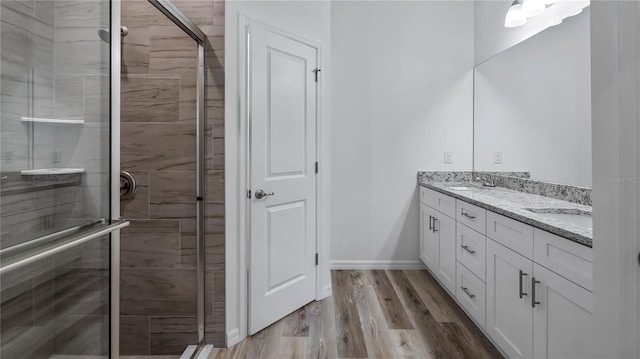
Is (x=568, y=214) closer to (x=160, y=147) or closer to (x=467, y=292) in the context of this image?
(x=467, y=292)

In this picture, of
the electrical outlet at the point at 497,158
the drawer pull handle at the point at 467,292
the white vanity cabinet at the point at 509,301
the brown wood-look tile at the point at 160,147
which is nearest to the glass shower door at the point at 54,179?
the brown wood-look tile at the point at 160,147

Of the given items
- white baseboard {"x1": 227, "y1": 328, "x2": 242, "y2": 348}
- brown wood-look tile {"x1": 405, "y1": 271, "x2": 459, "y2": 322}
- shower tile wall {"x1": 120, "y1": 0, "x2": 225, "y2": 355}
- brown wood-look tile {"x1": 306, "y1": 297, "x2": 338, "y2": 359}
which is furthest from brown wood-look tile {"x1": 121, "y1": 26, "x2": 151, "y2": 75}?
brown wood-look tile {"x1": 405, "y1": 271, "x2": 459, "y2": 322}

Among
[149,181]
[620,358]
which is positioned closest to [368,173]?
[149,181]

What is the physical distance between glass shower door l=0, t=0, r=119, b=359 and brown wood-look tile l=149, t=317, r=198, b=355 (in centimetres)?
92

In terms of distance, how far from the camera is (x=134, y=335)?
7.00 feet

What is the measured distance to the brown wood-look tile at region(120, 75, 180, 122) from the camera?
202 centimetres

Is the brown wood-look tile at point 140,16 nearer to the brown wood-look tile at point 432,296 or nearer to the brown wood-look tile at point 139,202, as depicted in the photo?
the brown wood-look tile at point 139,202

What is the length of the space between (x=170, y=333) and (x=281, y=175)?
3.89ft

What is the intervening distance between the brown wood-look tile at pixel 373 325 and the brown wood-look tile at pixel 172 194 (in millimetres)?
1343

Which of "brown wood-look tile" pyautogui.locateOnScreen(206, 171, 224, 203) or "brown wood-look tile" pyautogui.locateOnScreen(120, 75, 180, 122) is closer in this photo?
"brown wood-look tile" pyautogui.locateOnScreen(120, 75, 180, 122)

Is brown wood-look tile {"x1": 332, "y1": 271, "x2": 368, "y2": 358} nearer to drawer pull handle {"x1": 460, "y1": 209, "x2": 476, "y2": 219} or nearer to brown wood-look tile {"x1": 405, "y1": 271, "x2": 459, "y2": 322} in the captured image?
brown wood-look tile {"x1": 405, "y1": 271, "x2": 459, "y2": 322}

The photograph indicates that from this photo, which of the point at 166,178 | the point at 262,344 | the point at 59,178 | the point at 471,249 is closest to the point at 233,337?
the point at 262,344

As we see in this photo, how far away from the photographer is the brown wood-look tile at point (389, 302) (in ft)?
7.96

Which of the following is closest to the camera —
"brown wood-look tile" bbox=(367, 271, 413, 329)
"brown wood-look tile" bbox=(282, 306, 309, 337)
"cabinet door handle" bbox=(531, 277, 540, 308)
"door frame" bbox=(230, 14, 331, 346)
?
"cabinet door handle" bbox=(531, 277, 540, 308)
